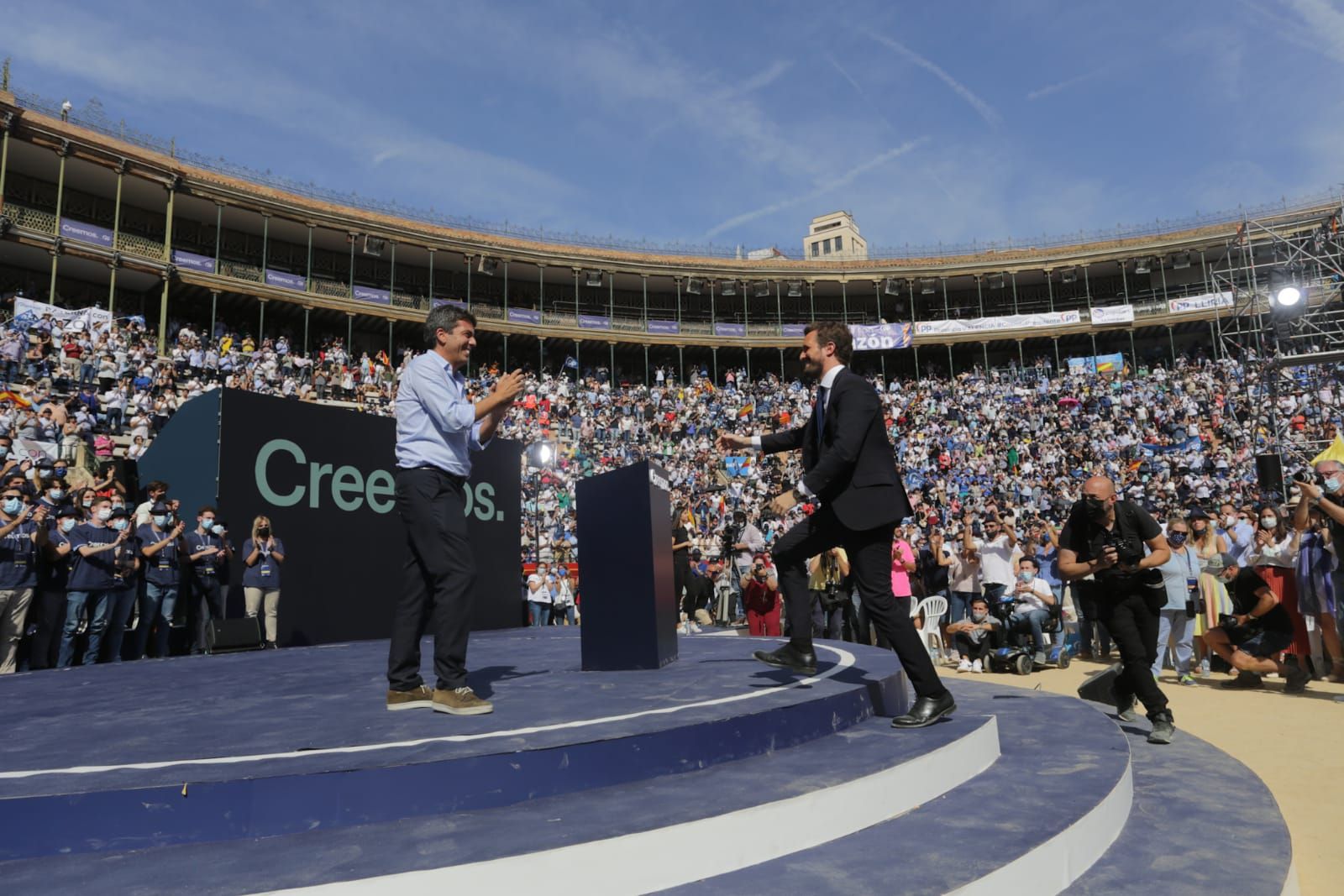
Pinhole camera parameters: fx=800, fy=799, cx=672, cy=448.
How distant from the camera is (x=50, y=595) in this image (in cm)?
703

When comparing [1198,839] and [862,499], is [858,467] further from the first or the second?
[1198,839]

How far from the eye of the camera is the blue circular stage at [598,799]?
7.14 ft

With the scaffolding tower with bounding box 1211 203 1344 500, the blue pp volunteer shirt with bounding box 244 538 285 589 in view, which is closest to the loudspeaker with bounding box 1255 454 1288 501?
the scaffolding tower with bounding box 1211 203 1344 500

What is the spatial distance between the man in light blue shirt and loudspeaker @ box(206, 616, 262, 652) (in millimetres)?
4624

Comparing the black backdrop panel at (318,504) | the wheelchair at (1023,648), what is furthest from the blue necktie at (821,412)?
the wheelchair at (1023,648)

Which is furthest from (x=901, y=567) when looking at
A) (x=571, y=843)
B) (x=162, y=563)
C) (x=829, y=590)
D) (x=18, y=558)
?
(x=18, y=558)

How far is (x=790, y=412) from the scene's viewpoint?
29.1 meters

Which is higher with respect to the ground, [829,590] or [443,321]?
[443,321]

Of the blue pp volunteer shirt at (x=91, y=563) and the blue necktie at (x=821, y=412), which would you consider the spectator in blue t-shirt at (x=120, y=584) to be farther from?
the blue necktie at (x=821, y=412)

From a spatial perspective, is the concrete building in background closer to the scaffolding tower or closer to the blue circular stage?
the scaffolding tower

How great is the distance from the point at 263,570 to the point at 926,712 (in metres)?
6.64

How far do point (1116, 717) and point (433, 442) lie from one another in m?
4.65

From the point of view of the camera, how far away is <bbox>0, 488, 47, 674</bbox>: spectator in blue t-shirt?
6637 mm

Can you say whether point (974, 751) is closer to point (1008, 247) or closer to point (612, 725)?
point (612, 725)
